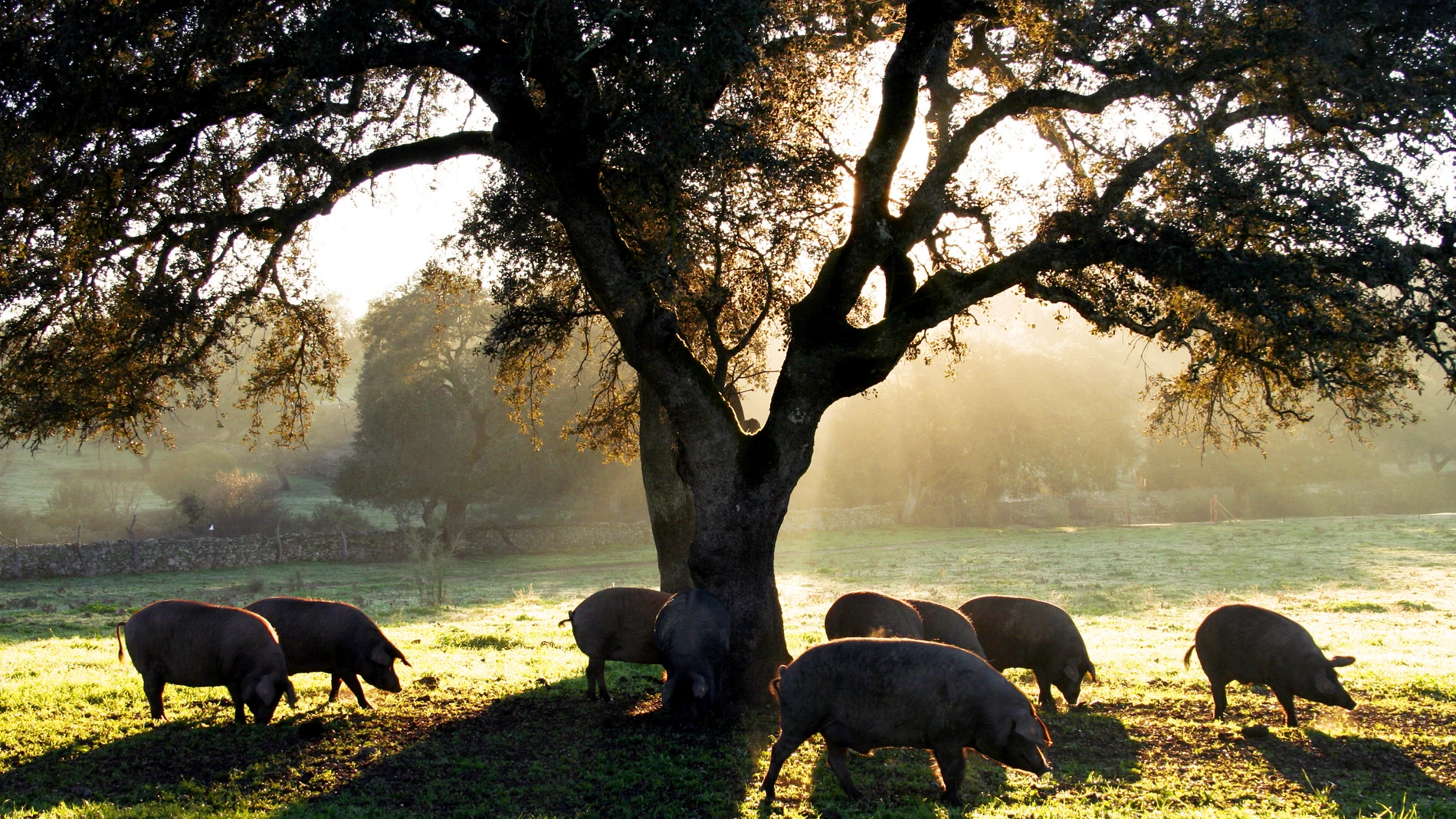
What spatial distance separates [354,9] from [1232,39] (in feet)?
27.2

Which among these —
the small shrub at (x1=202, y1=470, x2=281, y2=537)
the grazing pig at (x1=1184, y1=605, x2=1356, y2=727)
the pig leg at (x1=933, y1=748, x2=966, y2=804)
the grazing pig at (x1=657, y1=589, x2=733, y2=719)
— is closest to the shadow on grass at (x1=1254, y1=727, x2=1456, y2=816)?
the grazing pig at (x1=1184, y1=605, x2=1356, y2=727)

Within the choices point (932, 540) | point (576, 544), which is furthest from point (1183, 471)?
point (576, 544)

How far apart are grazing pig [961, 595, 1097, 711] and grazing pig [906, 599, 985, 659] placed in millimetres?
247

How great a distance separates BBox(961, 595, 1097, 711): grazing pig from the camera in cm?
1002

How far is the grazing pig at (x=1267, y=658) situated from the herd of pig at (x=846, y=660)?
15 mm

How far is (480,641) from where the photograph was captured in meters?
15.0

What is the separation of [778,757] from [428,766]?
286cm

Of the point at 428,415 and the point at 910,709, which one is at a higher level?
the point at 428,415

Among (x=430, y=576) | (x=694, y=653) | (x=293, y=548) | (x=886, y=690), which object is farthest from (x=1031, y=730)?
(x=293, y=548)

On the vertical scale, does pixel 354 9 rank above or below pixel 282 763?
above

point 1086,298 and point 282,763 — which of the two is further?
point 1086,298

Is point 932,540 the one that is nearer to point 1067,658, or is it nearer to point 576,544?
point 576,544

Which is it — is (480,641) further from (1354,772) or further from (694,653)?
(1354,772)

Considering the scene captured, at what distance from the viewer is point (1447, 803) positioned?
6.53 metres
